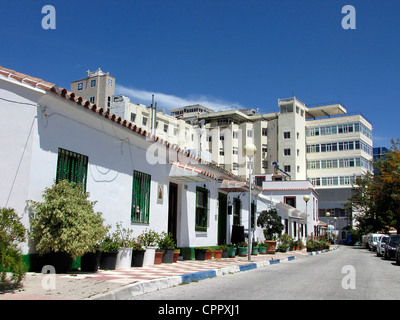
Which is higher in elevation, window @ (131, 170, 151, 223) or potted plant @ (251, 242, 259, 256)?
window @ (131, 170, 151, 223)

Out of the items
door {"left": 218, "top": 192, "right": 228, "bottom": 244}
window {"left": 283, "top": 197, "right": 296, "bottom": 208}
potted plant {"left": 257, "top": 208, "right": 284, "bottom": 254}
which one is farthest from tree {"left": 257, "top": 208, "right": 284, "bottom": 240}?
window {"left": 283, "top": 197, "right": 296, "bottom": 208}

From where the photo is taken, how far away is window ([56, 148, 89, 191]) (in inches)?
389

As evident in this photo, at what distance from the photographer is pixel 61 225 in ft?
28.4

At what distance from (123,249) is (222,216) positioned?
10.4 metres

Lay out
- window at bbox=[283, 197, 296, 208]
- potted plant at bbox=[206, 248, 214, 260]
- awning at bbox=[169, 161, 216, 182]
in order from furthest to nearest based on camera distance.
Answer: window at bbox=[283, 197, 296, 208], potted plant at bbox=[206, 248, 214, 260], awning at bbox=[169, 161, 216, 182]

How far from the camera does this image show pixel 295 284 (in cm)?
1000

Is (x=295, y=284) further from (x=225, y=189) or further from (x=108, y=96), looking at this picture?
(x=108, y=96)

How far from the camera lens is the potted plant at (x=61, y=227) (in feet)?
27.9

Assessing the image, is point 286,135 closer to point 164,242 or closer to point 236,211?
point 236,211

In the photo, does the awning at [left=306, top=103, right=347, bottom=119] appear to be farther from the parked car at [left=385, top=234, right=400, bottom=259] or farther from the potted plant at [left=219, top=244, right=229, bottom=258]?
the potted plant at [left=219, top=244, right=229, bottom=258]

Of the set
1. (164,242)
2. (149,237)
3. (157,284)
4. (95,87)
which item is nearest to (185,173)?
(164,242)

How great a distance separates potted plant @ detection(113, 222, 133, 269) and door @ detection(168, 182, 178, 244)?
3989 mm

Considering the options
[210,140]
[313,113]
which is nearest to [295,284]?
[210,140]

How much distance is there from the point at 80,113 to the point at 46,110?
1.12 m
